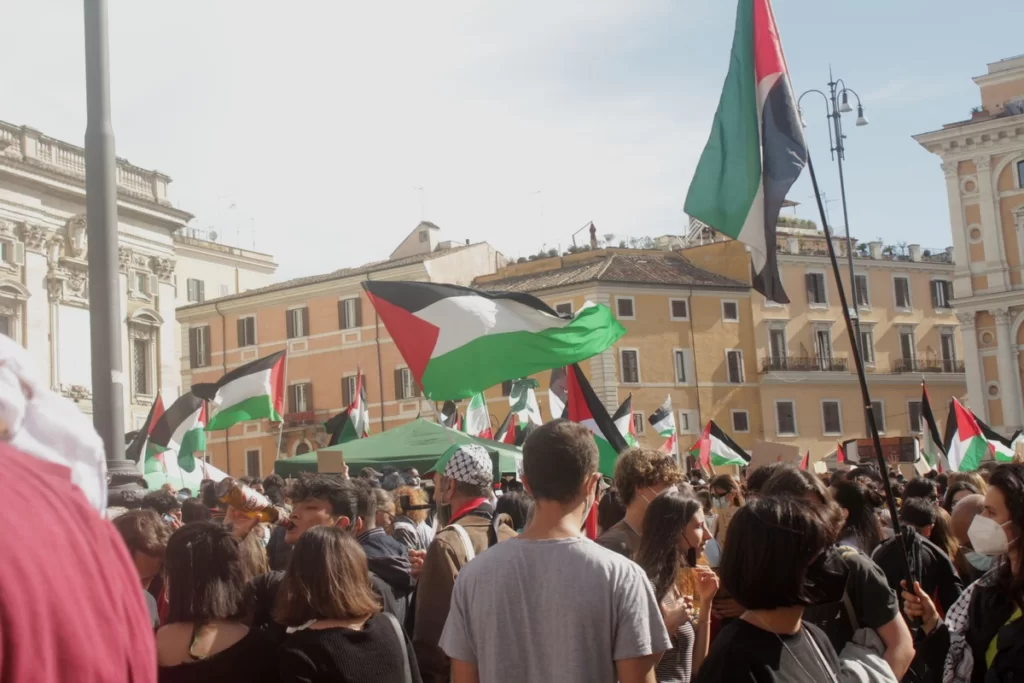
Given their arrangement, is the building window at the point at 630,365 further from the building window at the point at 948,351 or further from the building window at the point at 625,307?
the building window at the point at 948,351

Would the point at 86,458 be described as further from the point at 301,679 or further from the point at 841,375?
the point at 841,375

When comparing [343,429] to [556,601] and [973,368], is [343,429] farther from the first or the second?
[973,368]

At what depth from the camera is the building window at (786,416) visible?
5122 cm

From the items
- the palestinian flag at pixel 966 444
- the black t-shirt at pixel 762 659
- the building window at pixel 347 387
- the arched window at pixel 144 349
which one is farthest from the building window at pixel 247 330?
the black t-shirt at pixel 762 659

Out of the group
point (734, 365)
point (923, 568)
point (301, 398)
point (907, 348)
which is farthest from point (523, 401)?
point (907, 348)

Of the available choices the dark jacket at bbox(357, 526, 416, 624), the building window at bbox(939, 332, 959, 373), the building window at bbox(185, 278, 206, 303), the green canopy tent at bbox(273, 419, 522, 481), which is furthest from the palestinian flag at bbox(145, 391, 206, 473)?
the building window at bbox(939, 332, 959, 373)

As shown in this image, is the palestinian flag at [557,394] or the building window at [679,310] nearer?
the palestinian flag at [557,394]

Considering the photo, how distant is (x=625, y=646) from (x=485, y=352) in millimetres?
6037

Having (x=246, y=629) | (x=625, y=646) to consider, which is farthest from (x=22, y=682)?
(x=246, y=629)

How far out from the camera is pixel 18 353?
1.25 m

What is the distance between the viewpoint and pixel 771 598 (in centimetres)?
304

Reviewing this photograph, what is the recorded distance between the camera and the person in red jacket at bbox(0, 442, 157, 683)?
3.37 ft

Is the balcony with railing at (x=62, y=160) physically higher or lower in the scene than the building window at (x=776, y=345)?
higher

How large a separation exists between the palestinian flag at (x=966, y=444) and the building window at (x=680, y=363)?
32.3m
